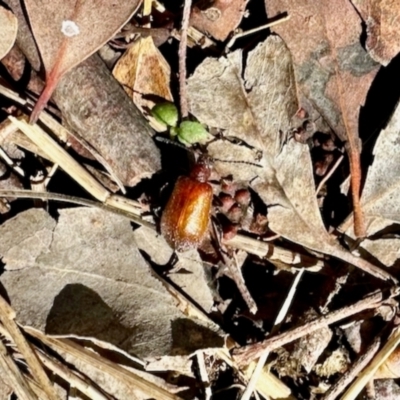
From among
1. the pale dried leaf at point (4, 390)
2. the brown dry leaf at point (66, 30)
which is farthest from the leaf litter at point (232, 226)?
the pale dried leaf at point (4, 390)

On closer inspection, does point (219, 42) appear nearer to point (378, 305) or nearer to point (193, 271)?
point (193, 271)

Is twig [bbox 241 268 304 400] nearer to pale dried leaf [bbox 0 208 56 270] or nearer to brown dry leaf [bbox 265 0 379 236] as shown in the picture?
brown dry leaf [bbox 265 0 379 236]

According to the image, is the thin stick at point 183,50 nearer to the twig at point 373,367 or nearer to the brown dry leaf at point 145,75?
the brown dry leaf at point 145,75

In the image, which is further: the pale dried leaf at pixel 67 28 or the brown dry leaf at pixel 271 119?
the brown dry leaf at pixel 271 119

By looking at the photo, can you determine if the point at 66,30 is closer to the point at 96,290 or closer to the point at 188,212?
the point at 188,212

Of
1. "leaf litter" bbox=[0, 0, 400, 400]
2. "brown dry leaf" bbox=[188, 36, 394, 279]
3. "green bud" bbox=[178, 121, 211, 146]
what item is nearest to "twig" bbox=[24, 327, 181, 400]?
"leaf litter" bbox=[0, 0, 400, 400]
